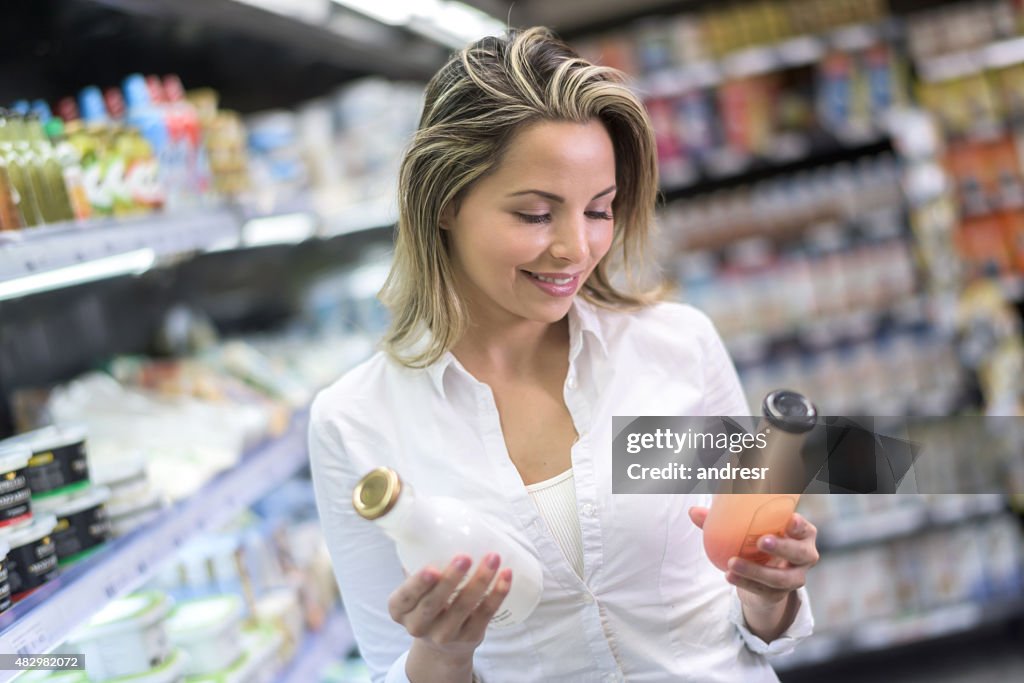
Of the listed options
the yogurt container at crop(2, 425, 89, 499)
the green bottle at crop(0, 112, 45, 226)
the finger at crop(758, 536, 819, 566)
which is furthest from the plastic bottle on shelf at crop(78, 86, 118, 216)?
the finger at crop(758, 536, 819, 566)

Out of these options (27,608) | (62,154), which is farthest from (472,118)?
(27,608)

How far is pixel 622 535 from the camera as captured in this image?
52.8 inches

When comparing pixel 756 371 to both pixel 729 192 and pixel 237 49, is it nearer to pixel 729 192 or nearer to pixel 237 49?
pixel 729 192

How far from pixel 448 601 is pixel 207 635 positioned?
3.38ft

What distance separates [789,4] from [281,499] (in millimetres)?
2866

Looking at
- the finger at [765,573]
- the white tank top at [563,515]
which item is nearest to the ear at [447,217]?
the white tank top at [563,515]

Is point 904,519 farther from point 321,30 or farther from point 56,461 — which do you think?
point 56,461

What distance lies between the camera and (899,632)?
363cm

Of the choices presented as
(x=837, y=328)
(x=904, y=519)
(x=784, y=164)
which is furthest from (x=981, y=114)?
(x=904, y=519)

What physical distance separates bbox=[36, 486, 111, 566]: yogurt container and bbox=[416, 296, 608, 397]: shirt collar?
590 millimetres

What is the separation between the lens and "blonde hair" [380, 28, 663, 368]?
1.33 metres

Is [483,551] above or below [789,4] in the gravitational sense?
below

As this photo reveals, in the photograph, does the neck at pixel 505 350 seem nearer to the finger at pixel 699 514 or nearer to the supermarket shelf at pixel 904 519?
the finger at pixel 699 514

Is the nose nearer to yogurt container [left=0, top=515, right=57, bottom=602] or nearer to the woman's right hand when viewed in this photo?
the woman's right hand
